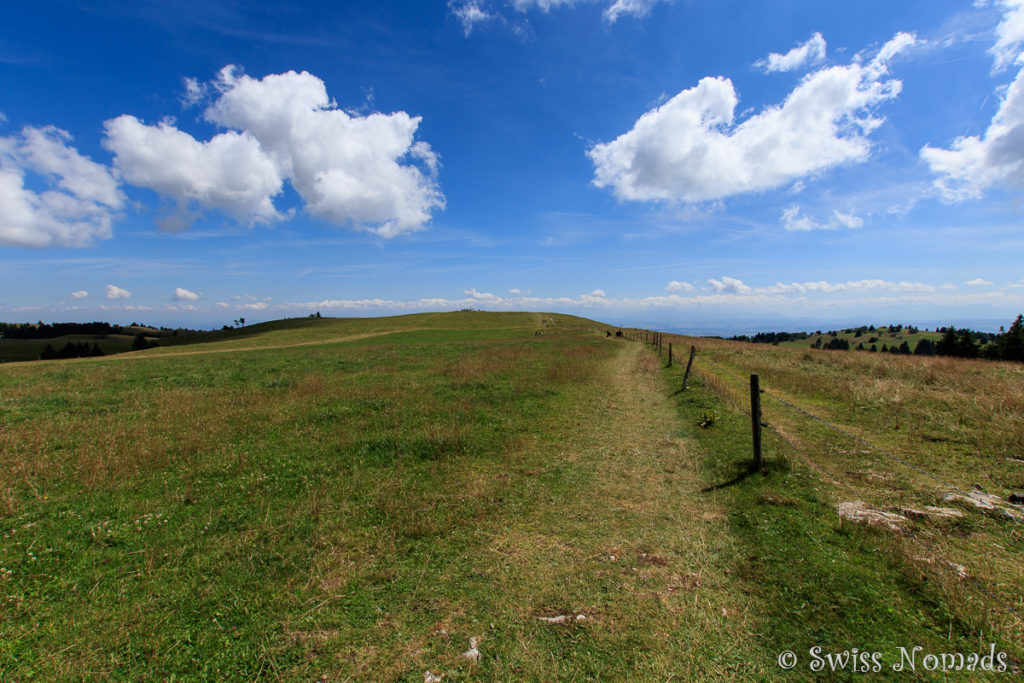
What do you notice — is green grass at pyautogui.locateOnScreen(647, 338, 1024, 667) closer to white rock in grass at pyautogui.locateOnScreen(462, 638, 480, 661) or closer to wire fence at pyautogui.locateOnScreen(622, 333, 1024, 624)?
wire fence at pyautogui.locateOnScreen(622, 333, 1024, 624)

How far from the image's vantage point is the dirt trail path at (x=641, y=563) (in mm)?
4875

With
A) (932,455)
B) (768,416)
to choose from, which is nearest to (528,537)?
(932,455)

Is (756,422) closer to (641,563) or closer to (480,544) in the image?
(641,563)

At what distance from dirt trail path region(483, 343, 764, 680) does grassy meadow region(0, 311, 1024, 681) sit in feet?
0.15

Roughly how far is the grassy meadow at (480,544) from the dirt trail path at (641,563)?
44 mm

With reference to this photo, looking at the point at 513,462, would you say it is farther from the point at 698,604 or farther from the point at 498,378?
the point at 498,378

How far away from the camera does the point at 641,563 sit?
21.5 ft

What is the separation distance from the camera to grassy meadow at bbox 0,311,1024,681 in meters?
4.82

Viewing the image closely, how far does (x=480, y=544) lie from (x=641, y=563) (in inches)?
116

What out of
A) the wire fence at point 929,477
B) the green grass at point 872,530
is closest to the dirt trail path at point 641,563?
the green grass at point 872,530

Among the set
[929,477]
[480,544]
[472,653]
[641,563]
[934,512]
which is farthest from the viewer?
[929,477]

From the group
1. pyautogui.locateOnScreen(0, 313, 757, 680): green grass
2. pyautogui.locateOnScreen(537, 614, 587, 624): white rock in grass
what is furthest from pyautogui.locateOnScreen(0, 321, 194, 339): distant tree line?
pyautogui.locateOnScreen(537, 614, 587, 624): white rock in grass

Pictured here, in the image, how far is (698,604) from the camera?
5516mm

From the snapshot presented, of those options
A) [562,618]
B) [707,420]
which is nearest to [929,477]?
[707,420]
